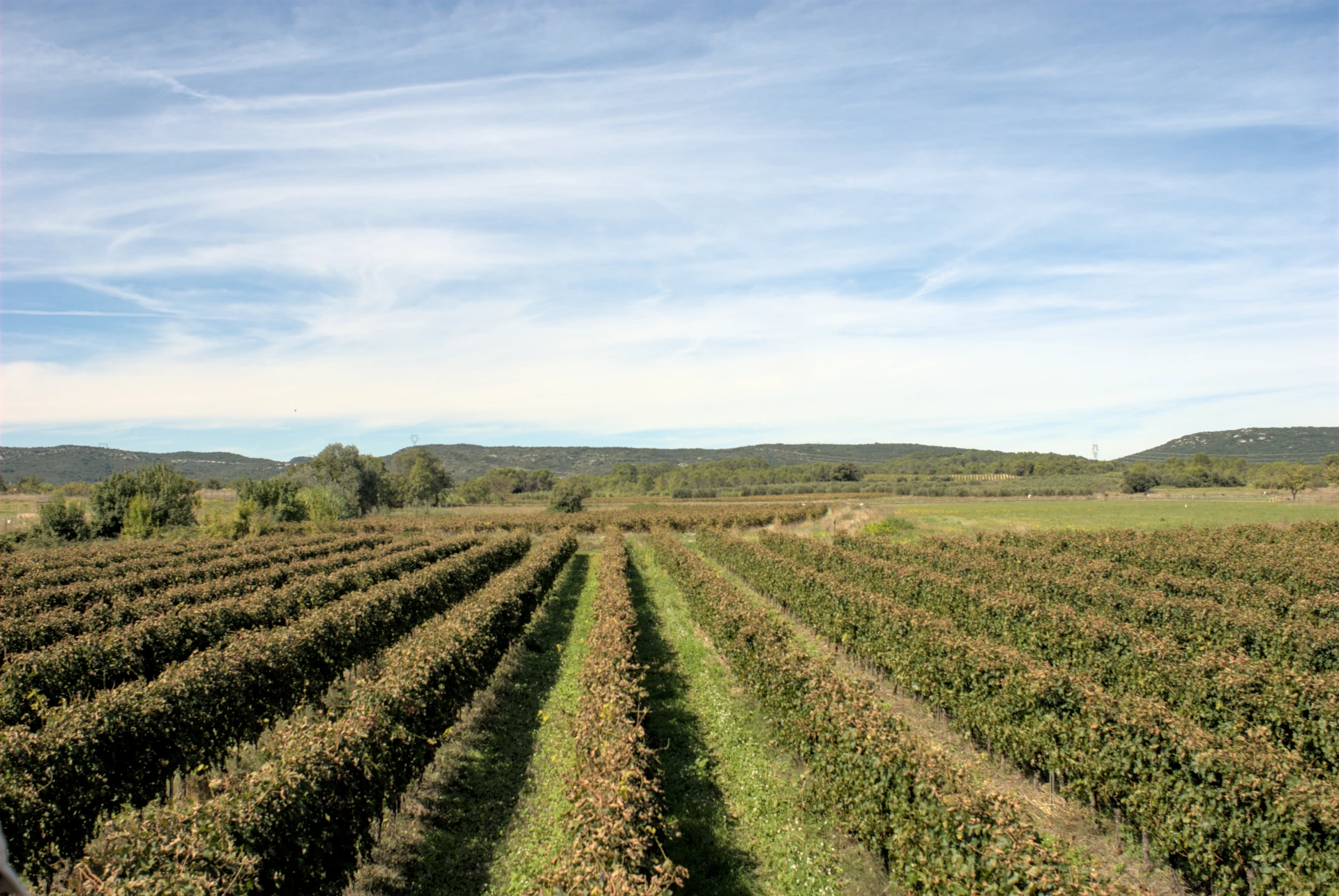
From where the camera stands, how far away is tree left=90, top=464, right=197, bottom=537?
163ft

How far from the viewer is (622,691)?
35.7 ft

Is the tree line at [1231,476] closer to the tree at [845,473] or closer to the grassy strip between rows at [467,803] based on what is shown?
the tree at [845,473]

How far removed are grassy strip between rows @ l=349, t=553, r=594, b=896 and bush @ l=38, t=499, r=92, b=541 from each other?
4730 cm

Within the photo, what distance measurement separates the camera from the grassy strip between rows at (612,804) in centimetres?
658

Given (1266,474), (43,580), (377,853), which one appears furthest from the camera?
(1266,474)

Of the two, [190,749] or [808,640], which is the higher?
[190,749]

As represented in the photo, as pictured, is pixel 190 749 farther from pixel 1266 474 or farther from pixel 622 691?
pixel 1266 474

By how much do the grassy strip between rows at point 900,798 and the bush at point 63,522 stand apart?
5450cm

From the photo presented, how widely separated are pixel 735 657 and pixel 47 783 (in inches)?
449

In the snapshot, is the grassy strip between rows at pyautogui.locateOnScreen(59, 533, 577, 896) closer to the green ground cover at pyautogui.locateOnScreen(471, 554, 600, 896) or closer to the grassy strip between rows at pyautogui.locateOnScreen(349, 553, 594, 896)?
the grassy strip between rows at pyautogui.locateOnScreen(349, 553, 594, 896)

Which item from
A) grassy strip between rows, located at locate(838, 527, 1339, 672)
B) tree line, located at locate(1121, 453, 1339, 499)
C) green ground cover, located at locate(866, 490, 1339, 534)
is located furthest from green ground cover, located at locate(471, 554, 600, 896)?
tree line, located at locate(1121, 453, 1339, 499)

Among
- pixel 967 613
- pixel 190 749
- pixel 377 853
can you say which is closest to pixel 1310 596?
pixel 967 613

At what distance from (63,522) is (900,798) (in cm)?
5875

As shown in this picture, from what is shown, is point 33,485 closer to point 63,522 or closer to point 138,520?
point 63,522
